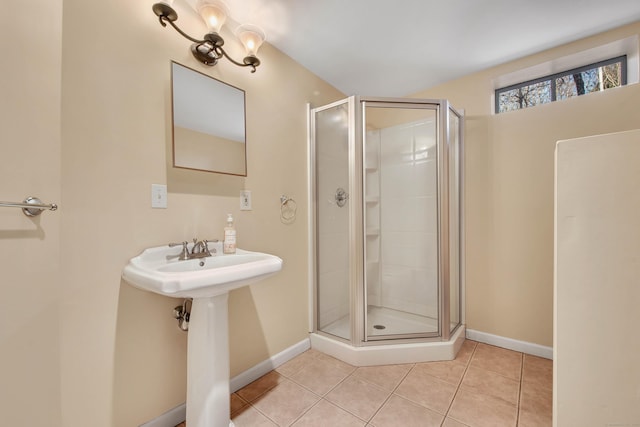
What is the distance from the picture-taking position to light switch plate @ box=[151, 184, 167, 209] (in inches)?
46.5

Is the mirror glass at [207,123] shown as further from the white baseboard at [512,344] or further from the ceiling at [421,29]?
the white baseboard at [512,344]

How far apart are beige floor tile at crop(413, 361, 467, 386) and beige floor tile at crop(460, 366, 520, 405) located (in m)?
0.04

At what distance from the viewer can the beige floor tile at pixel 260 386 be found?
57.9 inches

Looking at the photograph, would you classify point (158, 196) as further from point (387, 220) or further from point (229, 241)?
point (387, 220)

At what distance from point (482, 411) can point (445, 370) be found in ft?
1.21

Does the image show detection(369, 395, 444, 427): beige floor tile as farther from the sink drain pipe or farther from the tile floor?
the sink drain pipe

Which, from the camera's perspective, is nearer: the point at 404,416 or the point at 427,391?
the point at 404,416

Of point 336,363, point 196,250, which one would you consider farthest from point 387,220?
point 196,250

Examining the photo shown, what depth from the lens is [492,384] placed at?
5.07 ft

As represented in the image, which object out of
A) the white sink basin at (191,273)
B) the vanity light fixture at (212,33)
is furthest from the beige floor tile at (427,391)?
the vanity light fixture at (212,33)

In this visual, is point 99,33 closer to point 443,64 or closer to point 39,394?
point 39,394

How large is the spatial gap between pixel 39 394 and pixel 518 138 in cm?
298

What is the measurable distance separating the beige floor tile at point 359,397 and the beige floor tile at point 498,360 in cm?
81

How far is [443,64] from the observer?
79.7 inches
